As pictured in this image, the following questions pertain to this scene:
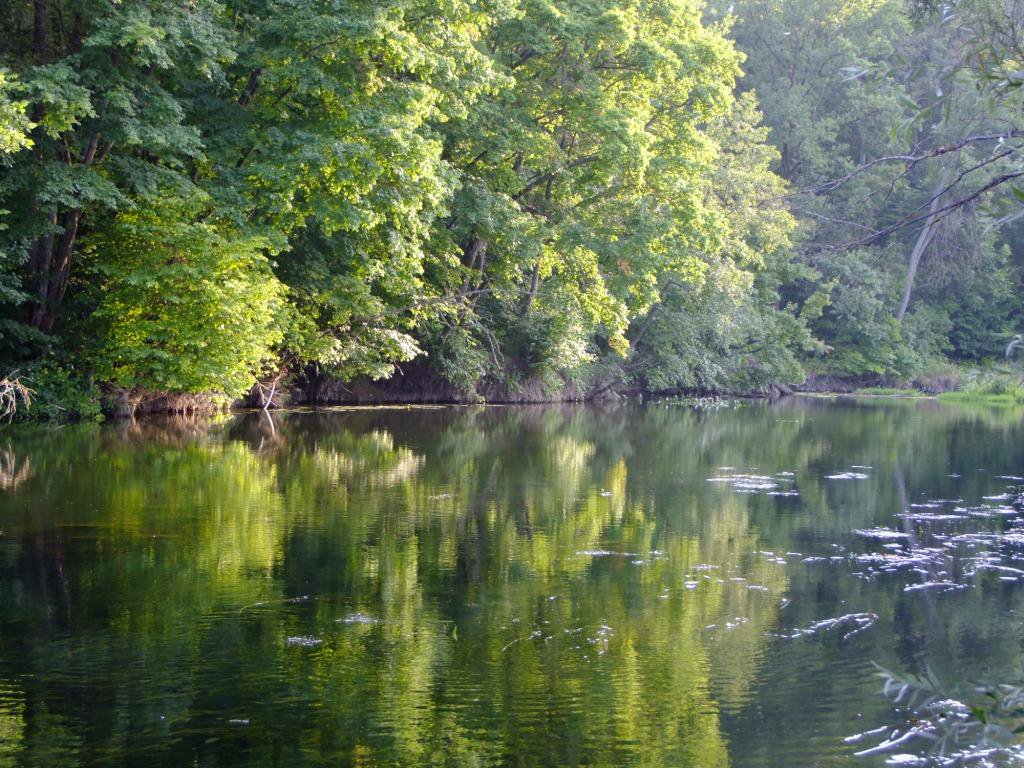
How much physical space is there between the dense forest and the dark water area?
317 centimetres

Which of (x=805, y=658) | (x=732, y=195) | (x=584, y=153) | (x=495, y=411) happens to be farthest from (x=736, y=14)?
(x=805, y=658)

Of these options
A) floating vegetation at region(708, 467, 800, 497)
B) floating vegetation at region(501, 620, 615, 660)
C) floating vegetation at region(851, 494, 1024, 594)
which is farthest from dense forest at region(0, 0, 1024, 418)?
floating vegetation at region(708, 467, 800, 497)

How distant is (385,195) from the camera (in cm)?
2158

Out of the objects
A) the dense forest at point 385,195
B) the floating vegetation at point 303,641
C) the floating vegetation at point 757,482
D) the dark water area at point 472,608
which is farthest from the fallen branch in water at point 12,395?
the floating vegetation at point 303,641

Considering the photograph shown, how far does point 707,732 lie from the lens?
18.6ft

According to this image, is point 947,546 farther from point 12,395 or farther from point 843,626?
point 12,395

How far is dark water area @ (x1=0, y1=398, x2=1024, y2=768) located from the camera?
5.52 m

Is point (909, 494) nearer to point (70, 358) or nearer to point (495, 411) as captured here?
point (70, 358)

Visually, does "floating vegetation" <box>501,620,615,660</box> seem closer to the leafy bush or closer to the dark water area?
the dark water area

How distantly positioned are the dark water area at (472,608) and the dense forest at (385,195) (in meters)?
3.17

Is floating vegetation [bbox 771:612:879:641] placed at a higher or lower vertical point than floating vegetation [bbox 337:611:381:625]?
lower

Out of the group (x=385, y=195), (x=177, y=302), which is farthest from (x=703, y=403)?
(x=177, y=302)

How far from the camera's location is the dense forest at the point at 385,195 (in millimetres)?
18875

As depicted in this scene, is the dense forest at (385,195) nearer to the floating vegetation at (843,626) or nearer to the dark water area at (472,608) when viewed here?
the dark water area at (472,608)
